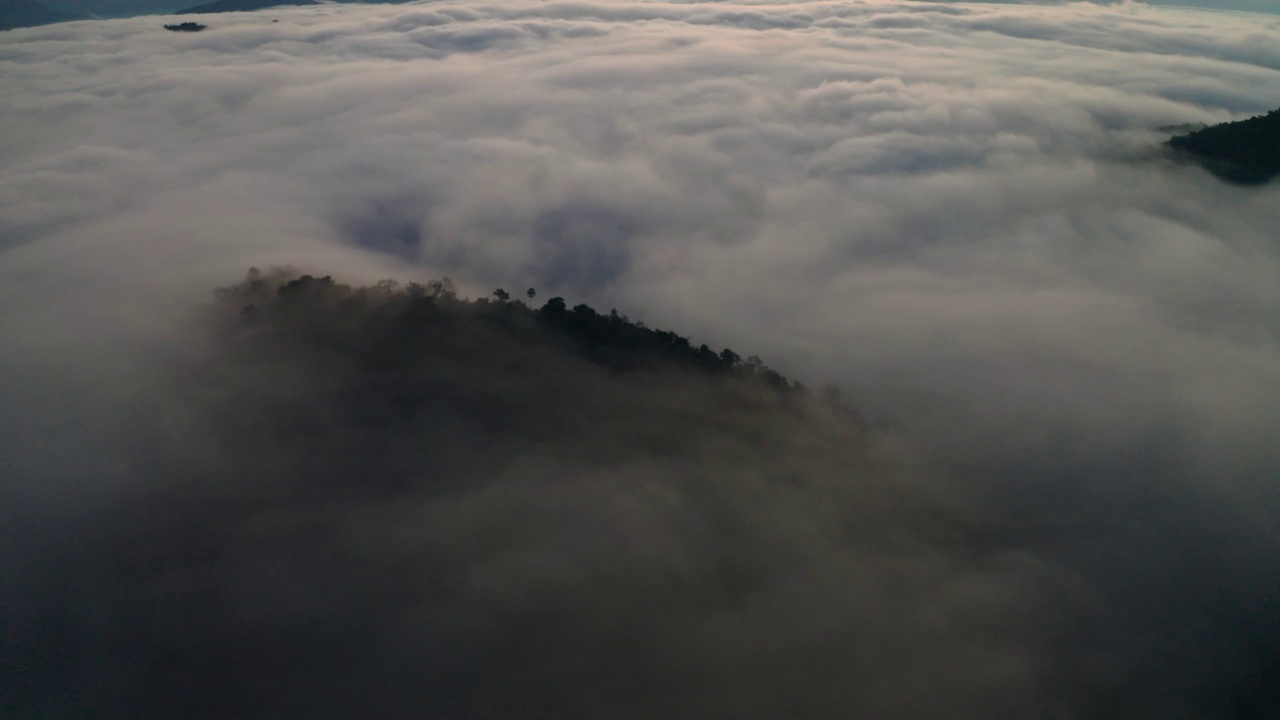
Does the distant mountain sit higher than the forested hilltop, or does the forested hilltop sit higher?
the distant mountain

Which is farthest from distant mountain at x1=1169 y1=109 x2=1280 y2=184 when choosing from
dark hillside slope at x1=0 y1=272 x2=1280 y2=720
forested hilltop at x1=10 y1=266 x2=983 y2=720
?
forested hilltop at x1=10 y1=266 x2=983 y2=720

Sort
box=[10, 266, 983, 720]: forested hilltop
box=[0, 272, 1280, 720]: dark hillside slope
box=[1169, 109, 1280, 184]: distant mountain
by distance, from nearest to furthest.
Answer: box=[0, 272, 1280, 720]: dark hillside slope → box=[10, 266, 983, 720]: forested hilltop → box=[1169, 109, 1280, 184]: distant mountain

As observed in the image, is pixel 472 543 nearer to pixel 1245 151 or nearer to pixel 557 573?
pixel 557 573

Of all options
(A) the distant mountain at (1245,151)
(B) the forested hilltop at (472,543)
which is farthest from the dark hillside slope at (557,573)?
(A) the distant mountain at (1245,151)

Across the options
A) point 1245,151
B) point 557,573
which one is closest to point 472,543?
point 557,573

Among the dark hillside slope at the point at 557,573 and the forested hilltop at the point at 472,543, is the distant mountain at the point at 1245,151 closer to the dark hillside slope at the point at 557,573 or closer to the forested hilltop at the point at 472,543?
the dark hillside slope at the point at 557,573

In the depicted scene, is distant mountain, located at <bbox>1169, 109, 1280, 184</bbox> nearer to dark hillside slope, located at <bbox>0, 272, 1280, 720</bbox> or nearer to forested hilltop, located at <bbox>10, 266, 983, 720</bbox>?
dark hillside slope, located at <bbox>0, 272, 1280, 720</bbox>

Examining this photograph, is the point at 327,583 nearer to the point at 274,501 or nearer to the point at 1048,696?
the point at 274,501

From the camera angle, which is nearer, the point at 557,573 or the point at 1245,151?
the point at 557,573
